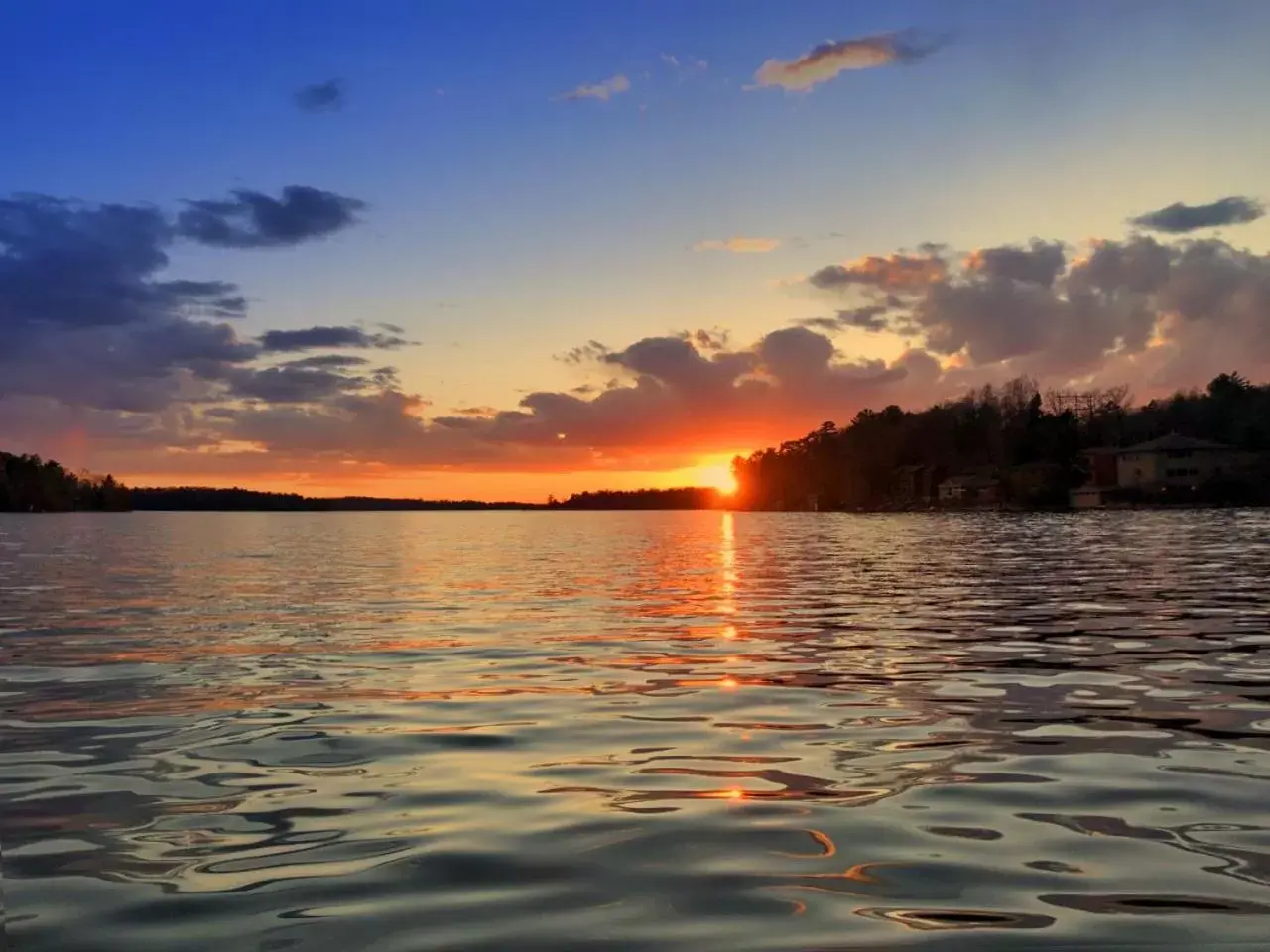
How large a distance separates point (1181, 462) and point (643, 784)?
576 feet

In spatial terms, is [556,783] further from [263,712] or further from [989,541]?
[989,541]

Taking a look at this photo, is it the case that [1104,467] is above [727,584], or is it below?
above

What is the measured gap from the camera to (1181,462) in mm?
163000

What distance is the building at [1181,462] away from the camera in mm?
160750

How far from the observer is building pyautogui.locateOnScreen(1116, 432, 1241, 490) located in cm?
16075

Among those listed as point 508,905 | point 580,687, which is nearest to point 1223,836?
point 508,905

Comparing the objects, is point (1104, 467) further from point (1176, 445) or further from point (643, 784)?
point (643, 784)

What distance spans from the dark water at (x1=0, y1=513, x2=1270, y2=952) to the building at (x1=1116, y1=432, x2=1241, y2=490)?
153729 mm

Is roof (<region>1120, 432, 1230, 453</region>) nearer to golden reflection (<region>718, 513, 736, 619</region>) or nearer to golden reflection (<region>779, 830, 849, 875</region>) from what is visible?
golden reflection (<region>718, 513, 736, 619</region>)

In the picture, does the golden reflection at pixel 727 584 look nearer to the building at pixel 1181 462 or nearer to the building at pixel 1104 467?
the building at pixel 1181 462

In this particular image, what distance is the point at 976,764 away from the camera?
1032 cm

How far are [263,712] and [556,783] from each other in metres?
5.79

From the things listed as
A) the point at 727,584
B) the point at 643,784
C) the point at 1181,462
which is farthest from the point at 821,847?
the point at 1181,462

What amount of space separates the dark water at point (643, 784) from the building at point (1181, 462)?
153729 millimetres
